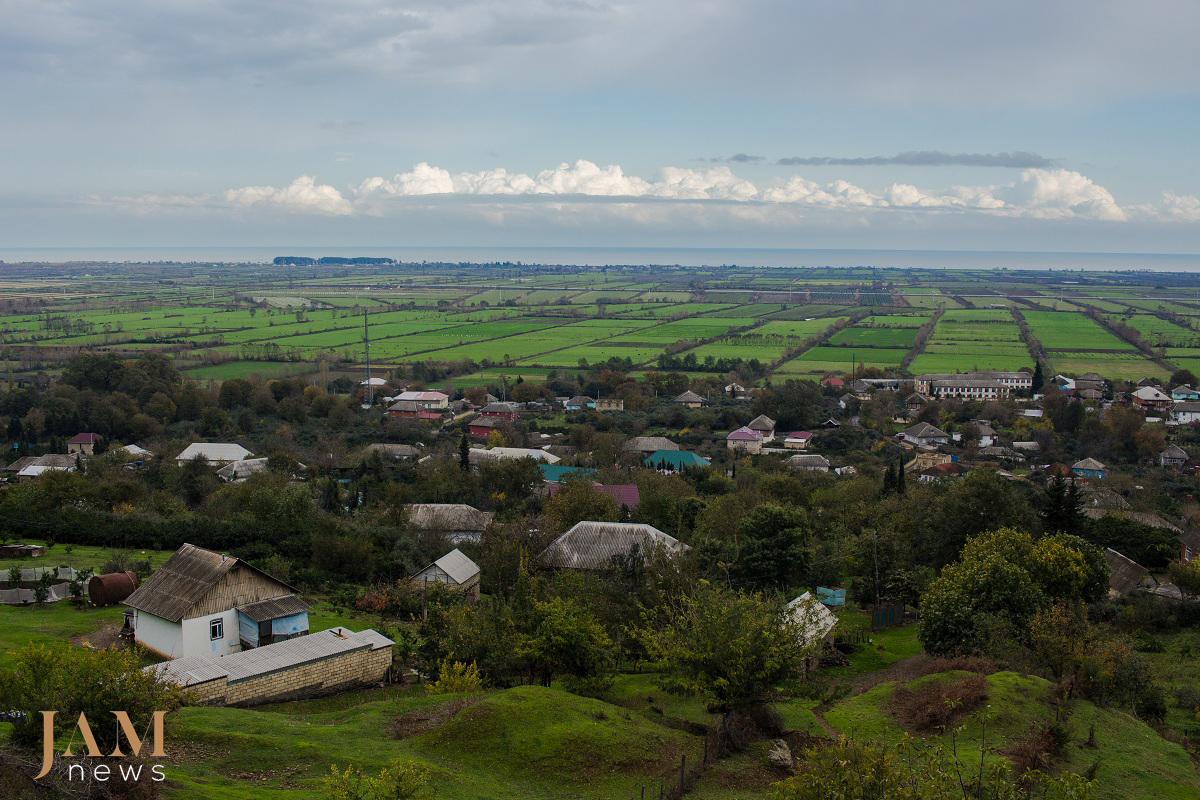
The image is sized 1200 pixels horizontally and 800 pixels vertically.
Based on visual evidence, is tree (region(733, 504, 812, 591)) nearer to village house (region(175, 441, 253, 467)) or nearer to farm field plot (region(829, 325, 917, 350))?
village house (region(175, 441, 253, 467))

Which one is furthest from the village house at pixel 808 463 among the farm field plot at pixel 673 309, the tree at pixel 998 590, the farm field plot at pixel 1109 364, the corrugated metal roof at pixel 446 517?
the farm field plot at pixel 673 309

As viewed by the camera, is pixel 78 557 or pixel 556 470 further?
pixel 556 470

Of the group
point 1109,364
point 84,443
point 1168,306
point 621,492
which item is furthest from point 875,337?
point 84,443

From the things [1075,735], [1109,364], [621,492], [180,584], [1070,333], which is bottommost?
[621,492]

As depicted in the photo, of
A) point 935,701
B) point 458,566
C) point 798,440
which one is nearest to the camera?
point 935,701

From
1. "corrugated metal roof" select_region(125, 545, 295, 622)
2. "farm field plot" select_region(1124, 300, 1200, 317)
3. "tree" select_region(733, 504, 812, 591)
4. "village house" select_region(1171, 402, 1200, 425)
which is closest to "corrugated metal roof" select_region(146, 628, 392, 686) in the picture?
"corrugated metal roof" select_region(125, 545, 295, 622)

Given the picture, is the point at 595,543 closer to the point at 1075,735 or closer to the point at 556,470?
the point at 1075,735
